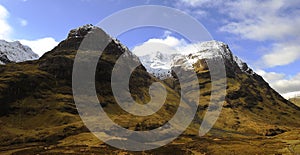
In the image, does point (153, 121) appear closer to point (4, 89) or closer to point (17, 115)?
point (17, 115)

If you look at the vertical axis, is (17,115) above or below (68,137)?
above

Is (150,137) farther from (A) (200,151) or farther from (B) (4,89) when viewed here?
(B) (4,89)

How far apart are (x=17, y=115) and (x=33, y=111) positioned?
8930mm

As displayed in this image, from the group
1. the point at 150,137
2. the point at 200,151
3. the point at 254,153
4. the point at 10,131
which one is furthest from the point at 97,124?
the point at 254,153

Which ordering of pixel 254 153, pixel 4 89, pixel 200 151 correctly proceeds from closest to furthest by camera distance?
pixel 254 153 → pixel 200 151 → pixel 4 89

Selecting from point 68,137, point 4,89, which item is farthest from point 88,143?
point 4,89

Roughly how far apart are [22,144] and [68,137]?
18.7m

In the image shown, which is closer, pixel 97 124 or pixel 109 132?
pixel 109 132

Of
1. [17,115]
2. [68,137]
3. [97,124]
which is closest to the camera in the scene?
[68,137]

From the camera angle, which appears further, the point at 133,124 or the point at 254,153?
the point at 133,124

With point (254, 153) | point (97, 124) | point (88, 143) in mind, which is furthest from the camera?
point (97, 124)

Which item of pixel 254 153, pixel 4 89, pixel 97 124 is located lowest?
pixel 254 153

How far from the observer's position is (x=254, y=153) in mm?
107312

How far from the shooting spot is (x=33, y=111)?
185m
